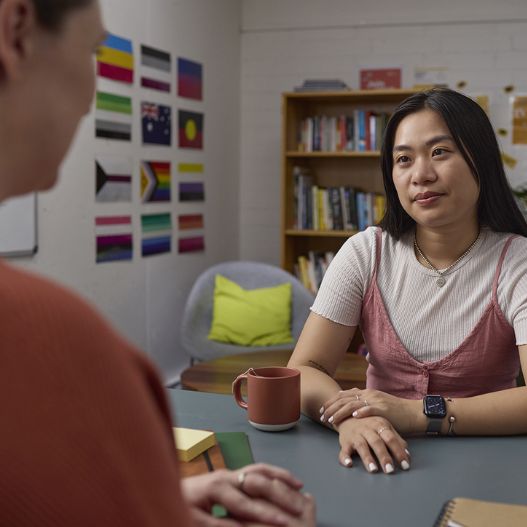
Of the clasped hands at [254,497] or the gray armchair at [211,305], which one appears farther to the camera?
the gray armchair at [211,305]

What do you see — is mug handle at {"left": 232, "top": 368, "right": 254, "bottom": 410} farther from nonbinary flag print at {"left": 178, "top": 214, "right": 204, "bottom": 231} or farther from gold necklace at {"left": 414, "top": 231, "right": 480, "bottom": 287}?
nonbinary flag print at {"left": 178, "top": 214, "right": 204, "bottom": 231}

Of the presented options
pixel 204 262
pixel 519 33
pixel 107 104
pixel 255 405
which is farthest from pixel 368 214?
pixel 255 405

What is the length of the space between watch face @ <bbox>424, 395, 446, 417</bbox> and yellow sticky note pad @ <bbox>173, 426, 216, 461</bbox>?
0.39 meters

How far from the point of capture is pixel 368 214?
15.2 feet

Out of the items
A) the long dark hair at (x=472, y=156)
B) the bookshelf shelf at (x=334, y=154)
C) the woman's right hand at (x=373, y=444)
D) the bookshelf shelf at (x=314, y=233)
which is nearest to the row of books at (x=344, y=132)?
the bookshelf shelf at (x=334, y=154)

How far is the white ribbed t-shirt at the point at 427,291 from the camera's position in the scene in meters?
1.63

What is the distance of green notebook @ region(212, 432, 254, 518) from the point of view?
1128 millimetres

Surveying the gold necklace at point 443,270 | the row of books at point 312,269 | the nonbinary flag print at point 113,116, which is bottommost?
the row of books at point 312,269

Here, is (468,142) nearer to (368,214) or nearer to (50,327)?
(50,327)

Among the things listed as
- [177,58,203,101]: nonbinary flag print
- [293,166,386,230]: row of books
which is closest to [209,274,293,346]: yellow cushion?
[293,166,386,230]: row of books

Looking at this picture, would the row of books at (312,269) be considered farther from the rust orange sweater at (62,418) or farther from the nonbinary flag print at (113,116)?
the rust orange sweater at (62,418)

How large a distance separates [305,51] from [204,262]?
1585 mm

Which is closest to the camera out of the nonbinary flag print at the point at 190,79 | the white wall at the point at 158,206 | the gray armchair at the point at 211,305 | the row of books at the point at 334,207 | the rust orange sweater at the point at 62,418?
the rust orange sweater at the point at 62,418

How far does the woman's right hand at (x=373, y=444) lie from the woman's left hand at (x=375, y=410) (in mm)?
20
